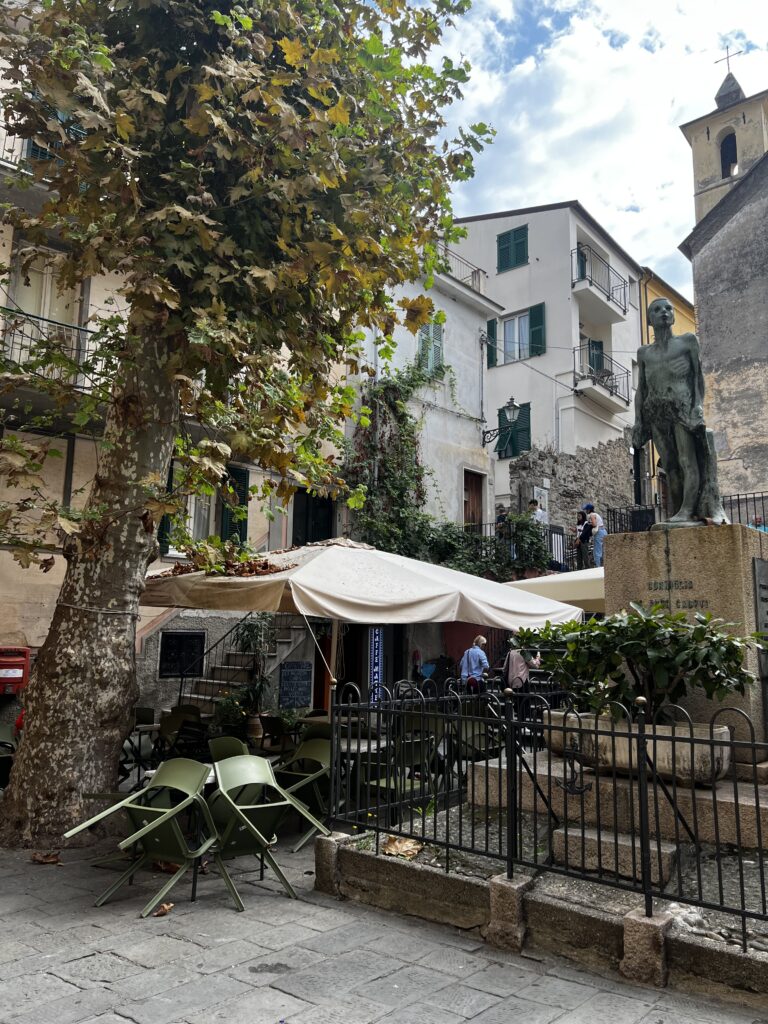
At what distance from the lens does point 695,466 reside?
22.3ft

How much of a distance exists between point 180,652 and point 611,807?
10.5 meters

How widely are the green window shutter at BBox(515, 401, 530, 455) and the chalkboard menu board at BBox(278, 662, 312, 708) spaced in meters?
12.1

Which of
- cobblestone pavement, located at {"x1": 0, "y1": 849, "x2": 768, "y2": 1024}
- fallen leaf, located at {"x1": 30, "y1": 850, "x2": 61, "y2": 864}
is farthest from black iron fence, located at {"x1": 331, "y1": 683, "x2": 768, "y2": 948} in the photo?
fallen leaf, located at {"x1": 30, "y1": 850, "x2": 61, "y2": 864}

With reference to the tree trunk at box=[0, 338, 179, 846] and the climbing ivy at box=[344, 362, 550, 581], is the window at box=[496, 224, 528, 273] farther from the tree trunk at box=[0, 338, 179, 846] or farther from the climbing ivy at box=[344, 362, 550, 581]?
the tree trunk at box=[0, 338, 179, 846]

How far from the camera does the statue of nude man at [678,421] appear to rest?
6.70 m

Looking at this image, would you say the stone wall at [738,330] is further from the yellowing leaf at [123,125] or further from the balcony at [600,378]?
the yellowing leaf at [123,125]

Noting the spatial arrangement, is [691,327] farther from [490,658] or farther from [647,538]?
[647,538]

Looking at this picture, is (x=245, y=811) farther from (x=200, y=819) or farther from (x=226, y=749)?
(x=226, y=749)

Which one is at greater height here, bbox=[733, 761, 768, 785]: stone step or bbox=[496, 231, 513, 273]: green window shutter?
bbox=[496, 231, 513, 273]: green window shutter

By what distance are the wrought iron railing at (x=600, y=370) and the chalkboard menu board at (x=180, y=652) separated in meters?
14.5

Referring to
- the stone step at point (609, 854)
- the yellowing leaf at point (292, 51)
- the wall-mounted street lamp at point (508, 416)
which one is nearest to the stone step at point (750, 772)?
the stone step at point (609, 854)

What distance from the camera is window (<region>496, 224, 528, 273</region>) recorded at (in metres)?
24.7

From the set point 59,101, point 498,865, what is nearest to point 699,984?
point 498,865

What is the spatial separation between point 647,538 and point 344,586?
9.00ft
